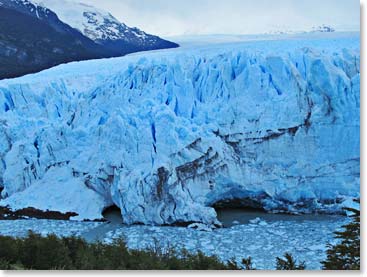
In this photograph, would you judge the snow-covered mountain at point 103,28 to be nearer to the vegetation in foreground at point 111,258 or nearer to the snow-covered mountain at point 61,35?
the snow-covered mountain at point 61,35

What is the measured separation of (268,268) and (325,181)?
67.2 inches

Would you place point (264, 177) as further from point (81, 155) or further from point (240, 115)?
point (81, 155)

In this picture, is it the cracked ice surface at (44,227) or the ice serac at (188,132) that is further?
the ice serac at (188,132)

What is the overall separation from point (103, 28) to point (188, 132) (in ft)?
5.15

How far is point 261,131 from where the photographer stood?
5270 millimetres

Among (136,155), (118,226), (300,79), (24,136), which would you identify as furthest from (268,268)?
(24,136)

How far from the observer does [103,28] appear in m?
3.91

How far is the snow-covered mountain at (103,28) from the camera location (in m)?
3.81

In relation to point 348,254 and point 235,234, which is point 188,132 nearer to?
point 235,234

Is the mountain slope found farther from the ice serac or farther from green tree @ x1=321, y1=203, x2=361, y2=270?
green tree @ x1=321, y1=203, x2=361, y2=270

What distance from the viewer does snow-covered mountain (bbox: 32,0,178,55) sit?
12.5ft

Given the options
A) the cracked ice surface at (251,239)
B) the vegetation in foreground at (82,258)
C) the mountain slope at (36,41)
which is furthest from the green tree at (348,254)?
the mountain slope at (36,41)

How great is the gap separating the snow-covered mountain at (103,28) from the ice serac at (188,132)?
0.52 m

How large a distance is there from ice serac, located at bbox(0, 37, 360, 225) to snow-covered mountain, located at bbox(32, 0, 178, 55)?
0.52 m
